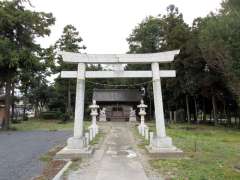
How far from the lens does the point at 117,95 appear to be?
43531mm

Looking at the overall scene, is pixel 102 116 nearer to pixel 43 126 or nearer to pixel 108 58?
pixel 43 126

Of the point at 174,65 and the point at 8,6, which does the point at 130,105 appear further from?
the point at 8,6

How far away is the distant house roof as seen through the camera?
140 feet

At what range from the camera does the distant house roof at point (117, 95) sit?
42.8 m

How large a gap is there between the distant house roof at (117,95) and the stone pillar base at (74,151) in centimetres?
3026

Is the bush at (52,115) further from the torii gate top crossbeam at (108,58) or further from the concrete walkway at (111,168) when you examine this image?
the concrete walkway at (111,168)

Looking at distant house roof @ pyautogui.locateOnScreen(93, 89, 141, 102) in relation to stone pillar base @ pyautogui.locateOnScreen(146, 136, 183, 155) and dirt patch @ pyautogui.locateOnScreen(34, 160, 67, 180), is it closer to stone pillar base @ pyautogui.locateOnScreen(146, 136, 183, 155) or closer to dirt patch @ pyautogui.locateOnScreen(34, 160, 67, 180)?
stone pillar base @ pyautogui.locateOnScreen(146, 136, 183, 155)

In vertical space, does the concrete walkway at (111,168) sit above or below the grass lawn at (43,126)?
below

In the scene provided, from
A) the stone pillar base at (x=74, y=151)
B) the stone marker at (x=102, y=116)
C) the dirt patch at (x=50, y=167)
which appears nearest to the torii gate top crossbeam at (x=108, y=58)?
the stone pillar base at (x=74, y=151)

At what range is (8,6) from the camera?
1017 inches

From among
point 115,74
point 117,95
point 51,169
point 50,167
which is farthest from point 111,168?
point 117,95

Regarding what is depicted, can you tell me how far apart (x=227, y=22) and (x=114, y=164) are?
44.0 feet

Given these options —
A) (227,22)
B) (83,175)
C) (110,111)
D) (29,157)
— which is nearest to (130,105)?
(110,111)

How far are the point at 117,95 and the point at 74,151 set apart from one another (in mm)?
31926
